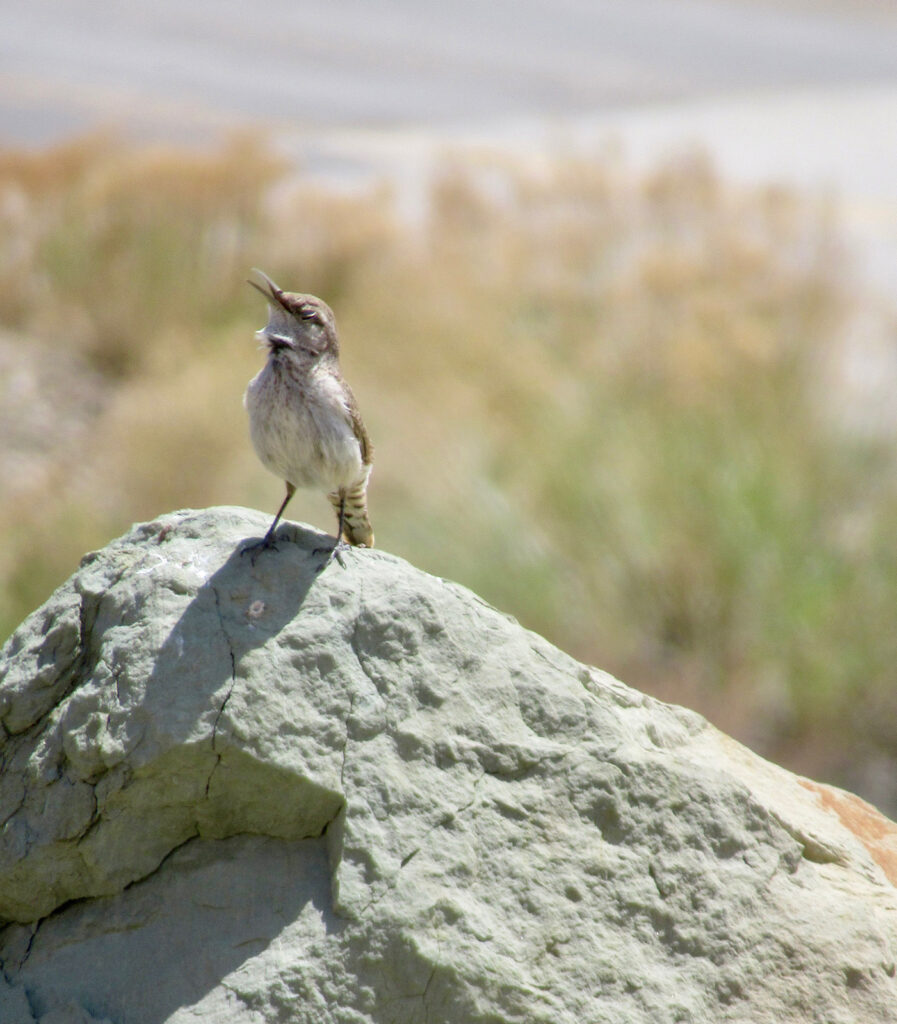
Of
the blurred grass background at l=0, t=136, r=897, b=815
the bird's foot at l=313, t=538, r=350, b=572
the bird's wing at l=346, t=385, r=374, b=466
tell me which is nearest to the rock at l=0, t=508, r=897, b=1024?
the bird's foot at l=313, t=538, r=350, b=572

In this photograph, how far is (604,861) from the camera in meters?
3.02

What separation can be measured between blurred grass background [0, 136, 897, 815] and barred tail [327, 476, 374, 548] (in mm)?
3483

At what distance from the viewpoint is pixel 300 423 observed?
3.43 meters

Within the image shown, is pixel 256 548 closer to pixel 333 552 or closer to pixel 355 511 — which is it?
pixel 333 552

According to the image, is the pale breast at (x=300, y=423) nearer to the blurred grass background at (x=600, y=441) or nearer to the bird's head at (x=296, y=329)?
the bird's head at (x=296, y=329)

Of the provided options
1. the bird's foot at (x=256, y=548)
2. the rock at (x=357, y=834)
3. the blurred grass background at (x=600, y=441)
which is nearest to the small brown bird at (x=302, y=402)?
the bird's foot at (x=256, y=548)

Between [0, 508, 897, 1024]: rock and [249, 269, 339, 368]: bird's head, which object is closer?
[0, 508, 897, 1024]: rock

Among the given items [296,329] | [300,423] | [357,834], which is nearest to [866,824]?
[357,834]

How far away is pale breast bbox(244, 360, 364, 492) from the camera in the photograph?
3443 millimetres

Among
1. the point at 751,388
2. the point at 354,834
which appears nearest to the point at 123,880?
the point at 354,834

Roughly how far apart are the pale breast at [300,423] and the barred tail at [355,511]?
0.27 m

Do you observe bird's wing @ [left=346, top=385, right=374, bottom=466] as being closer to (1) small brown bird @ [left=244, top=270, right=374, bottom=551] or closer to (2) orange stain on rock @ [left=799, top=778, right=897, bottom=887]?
(1) small brown bird @ [left=244, top=270, right=374, bottom=551]

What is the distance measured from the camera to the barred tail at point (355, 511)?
3844mm

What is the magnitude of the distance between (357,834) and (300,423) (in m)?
1.16
